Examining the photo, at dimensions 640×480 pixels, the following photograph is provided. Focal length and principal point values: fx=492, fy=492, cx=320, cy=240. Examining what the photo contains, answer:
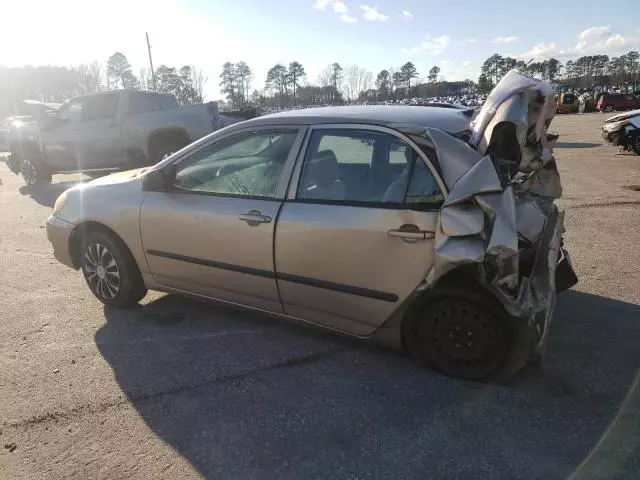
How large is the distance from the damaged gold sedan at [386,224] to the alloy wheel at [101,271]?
0.45 metres

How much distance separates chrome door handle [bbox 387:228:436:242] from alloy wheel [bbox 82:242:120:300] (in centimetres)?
249

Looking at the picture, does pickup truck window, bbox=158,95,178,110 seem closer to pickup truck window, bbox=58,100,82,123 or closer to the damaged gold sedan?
pickup truck window, bbox=58,100,82,123

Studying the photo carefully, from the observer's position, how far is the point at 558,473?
227 centimetres

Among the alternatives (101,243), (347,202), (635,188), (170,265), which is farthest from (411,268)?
(635,188)

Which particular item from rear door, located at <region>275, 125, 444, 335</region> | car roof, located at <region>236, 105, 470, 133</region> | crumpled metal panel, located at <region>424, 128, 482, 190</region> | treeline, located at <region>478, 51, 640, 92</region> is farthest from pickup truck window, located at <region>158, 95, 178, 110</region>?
treeline, located at <region>478, 51, 640, 92</region>

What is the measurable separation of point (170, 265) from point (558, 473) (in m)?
2.90

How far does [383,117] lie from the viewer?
321 centimetres

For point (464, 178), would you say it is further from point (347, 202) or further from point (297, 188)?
point (297, 188)

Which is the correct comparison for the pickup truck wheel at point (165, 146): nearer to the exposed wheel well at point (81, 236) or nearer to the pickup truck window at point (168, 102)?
the pickup truck window at point (168, 102)

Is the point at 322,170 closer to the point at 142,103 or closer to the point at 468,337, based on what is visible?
the point at 468,337

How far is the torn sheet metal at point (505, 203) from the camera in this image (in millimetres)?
2604

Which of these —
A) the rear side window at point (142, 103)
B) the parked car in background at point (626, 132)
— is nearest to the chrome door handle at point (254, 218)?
the rear side window at point (142, 103)

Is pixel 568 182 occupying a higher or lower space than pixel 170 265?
lower

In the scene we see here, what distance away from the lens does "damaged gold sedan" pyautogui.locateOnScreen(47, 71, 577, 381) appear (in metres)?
2.74
